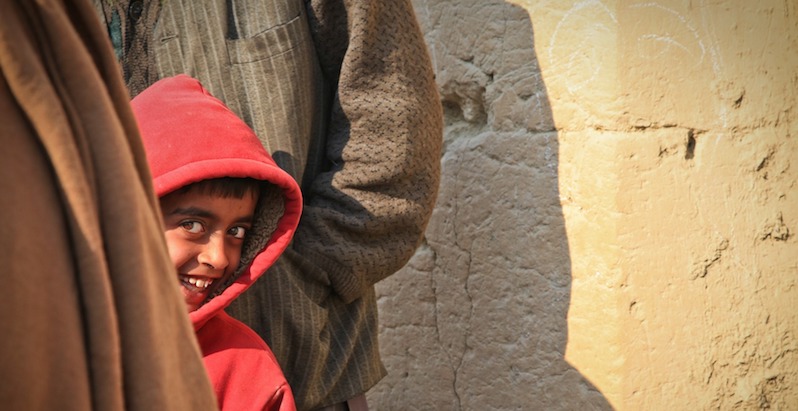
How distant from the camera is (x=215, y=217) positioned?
5.66 feet

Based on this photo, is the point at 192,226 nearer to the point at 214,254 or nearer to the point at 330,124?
the point at 214,254

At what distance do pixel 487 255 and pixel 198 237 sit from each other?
1.05m

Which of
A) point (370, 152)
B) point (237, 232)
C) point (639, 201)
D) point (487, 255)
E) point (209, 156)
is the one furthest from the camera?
point (487, 255)

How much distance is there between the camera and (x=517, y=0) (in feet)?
8.03

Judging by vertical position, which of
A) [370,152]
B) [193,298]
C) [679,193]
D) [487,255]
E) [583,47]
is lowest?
[487,255]

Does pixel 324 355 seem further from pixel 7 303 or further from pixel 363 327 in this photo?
pixel 7 303

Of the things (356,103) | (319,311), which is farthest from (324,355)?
(356,103)

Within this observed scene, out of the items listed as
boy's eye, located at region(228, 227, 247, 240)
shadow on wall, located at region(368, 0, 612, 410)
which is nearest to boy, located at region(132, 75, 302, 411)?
boy's eye, located at region(228, 227, 247, 240)

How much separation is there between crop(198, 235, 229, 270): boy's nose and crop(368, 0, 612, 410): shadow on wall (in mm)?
1000

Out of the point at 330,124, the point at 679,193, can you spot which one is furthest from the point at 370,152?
the point at 679,193

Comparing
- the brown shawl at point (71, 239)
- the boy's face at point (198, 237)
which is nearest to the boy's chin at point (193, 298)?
the boy's face at point (198, 237)

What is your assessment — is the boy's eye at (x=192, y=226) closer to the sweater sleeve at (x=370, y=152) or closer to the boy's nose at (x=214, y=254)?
the boy's nose at (x=214, y=254)

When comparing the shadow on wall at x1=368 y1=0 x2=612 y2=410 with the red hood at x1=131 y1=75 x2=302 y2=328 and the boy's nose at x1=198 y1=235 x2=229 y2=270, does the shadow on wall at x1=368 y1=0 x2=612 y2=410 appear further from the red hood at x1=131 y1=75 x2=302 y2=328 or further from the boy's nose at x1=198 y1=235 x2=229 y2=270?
the boy's nose at x1=198 y1=235 x2=229 y2=270

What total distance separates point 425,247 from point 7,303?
2097mm
